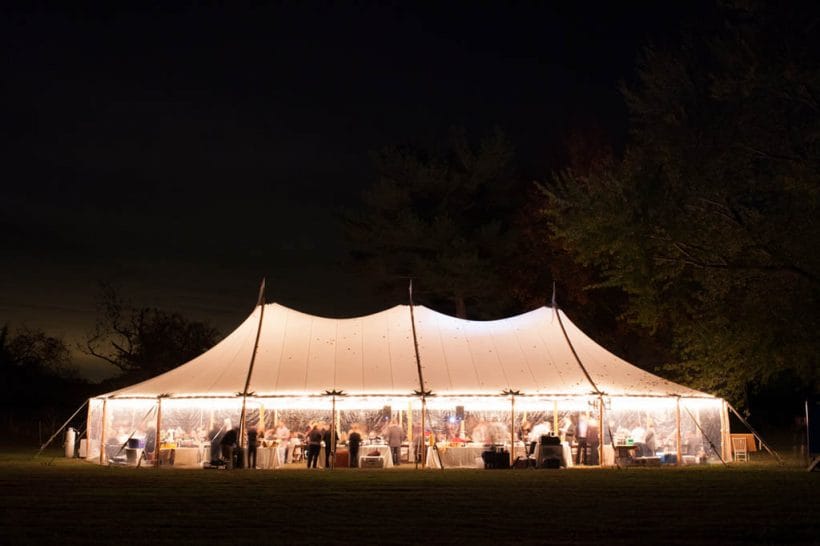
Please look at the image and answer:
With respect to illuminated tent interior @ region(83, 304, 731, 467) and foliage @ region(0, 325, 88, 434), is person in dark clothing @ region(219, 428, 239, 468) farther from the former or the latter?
foliage @ region(0, 325, 88, 434)

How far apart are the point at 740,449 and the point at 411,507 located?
1152 centimetres

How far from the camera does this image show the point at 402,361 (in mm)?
19234

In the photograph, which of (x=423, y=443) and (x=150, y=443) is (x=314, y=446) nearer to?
(x=423, y=443)

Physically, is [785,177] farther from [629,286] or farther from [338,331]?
[338,331]

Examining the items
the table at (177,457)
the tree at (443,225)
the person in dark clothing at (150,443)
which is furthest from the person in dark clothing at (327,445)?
the tree at (443,225)

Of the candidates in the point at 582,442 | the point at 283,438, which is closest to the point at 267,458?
the point at 283,438

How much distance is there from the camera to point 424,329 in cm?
2028

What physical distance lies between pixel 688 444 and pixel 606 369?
2.02 m

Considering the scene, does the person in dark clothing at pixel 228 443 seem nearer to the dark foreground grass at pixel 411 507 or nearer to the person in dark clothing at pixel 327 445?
the dark foreground grass at pixel 411 507

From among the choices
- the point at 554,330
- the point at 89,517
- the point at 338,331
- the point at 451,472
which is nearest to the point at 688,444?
the point at 554,330

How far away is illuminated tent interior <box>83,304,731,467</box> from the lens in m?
18.3

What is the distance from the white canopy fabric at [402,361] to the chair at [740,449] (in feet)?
6.28

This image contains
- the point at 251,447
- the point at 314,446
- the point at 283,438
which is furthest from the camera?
the point at 283,438

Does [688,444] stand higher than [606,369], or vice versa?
[606,369]
